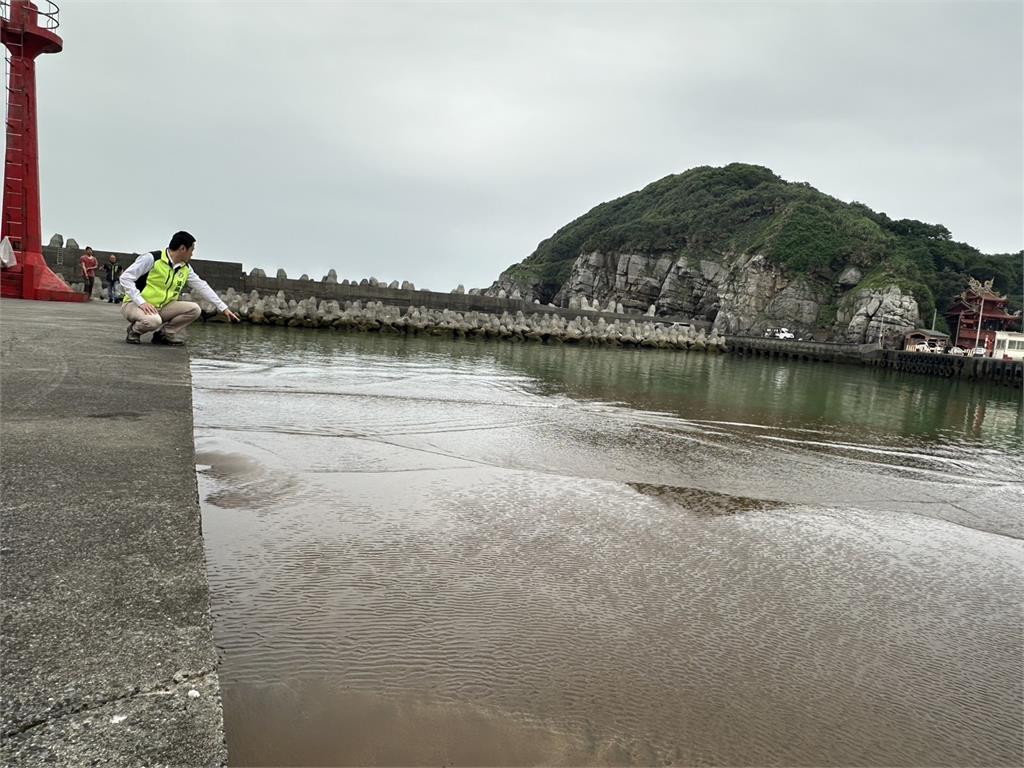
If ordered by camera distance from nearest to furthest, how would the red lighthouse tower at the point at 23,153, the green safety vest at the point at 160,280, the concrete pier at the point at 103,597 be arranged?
the concrete pier at the point at 103,597 < the green safety vest at the point at 160,280 < the red lighthouse tower at the point at 23,153

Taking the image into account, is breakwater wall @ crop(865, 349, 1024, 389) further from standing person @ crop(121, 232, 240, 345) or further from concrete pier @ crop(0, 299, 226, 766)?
concrete pier @ crop(0, 299, 226, 766)

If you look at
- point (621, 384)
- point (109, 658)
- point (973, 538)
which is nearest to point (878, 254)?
point (621, 384)

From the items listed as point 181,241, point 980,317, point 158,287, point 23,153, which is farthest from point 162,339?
point 980,317

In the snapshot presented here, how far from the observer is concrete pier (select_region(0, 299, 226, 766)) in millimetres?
1219

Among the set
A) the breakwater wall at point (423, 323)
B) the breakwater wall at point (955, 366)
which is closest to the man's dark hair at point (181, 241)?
the breakwater wall at point (423, 323)

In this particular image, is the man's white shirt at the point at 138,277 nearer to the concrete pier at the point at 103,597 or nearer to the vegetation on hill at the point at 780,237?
the concrete pier at the point at 103,597

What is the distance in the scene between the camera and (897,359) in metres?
43.4

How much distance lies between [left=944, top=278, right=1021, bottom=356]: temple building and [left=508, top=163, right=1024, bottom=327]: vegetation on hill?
2.78 meters

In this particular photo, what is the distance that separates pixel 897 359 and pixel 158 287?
45802 millimetres

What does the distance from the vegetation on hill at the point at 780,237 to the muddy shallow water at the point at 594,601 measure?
213 feet

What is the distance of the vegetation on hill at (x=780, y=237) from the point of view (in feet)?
225

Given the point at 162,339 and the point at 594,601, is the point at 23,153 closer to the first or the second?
the point at 162,339

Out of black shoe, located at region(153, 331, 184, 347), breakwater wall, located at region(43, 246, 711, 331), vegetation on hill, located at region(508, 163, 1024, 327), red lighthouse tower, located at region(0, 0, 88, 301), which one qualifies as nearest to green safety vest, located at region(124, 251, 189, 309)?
black shoe, located at region(153, 331, 184, 347)

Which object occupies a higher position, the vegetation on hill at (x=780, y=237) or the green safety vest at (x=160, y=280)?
the vegetation on hill at (x=780, y=237)
